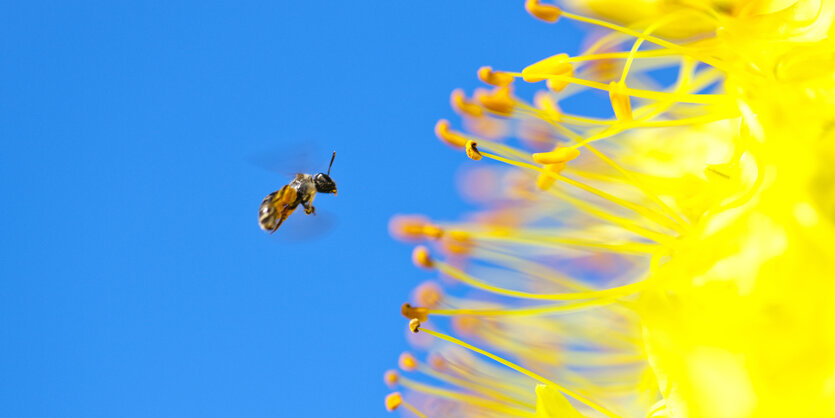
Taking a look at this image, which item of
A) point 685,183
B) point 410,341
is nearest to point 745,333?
point 685,183

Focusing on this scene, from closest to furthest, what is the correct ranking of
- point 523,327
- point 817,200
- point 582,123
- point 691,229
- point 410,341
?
point 817,200 → point 691,229 → point 582,123 → point 523,327 → point 410,341

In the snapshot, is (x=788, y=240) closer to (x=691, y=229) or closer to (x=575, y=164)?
(x=691, y=229)

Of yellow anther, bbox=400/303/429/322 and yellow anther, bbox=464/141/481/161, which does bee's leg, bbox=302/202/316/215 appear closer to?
yellow anther, bbox=400/303/429/322

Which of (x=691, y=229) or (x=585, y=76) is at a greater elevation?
(x=585, y=76)

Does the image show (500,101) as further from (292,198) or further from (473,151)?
(292,198)

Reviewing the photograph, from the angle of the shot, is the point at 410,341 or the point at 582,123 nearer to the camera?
the point at 582,123

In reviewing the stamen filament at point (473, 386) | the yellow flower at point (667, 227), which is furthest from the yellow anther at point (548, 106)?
the stamen filament at point (473, 386)
